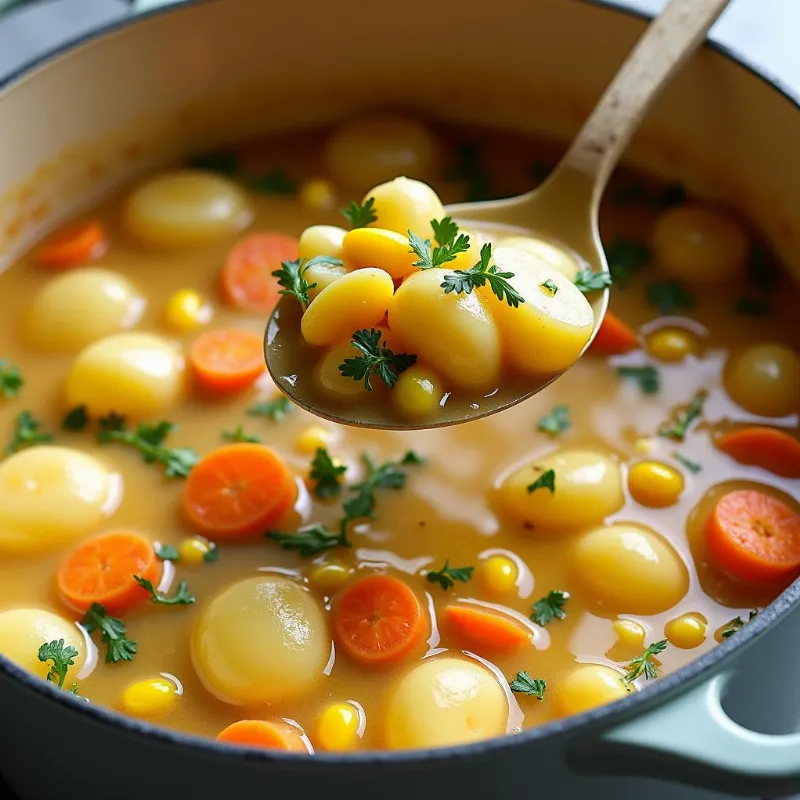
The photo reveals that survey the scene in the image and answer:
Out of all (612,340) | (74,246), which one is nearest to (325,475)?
(612,340)

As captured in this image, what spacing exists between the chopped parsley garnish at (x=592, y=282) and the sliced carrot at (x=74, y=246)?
115 centimetres

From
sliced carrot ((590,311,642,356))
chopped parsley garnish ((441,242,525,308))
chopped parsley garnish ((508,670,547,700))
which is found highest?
sliced carrot ((590,311,642,356))

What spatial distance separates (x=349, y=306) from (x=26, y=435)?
0.81 metres

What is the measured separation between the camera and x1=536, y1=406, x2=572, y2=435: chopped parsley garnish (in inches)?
87.5

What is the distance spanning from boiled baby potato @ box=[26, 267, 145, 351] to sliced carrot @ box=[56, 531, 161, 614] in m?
0.52

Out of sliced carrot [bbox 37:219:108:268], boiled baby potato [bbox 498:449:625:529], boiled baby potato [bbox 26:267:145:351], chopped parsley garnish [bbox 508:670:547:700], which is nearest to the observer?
chopped parsley garnish [bbox 508:670:547:700]

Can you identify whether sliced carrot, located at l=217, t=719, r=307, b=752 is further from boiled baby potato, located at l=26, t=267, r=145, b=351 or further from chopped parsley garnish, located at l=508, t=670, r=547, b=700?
boiled baby potato, located at l=26, t=267, r=145, b=351

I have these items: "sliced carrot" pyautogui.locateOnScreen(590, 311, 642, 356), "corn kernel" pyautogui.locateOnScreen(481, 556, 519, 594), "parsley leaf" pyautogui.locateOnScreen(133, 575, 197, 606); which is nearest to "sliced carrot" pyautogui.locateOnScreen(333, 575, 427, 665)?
"corn kernel" pyautogui.locateOnScreen(481, 556, 519, 594)

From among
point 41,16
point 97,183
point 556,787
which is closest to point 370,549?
point 556,787

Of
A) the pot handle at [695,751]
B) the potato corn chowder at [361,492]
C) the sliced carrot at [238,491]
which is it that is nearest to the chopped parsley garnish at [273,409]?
the potato corn chowder at [361,492]

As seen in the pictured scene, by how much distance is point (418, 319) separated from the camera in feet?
5.82

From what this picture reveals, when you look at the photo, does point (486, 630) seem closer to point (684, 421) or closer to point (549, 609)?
point (549, 609)

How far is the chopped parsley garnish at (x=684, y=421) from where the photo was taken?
7.25ft

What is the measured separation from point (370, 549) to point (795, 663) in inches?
29.9
